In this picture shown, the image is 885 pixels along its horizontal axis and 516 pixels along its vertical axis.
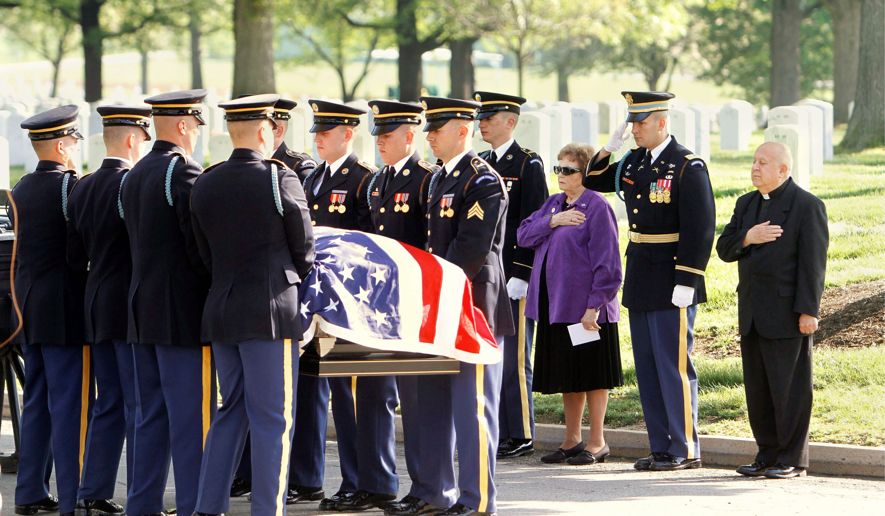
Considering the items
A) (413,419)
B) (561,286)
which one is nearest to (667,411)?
(561,286)

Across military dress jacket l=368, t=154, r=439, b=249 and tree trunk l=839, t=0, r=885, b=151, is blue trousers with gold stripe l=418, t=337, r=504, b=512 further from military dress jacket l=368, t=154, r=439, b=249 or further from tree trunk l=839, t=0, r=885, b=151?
tree trunk l=839, t=0, r=885, b=151

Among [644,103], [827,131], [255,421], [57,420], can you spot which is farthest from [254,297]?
[827,131]

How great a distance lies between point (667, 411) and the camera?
814cm

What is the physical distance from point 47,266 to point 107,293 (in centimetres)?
49

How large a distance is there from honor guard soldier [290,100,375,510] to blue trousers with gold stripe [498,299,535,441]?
137 centimetres

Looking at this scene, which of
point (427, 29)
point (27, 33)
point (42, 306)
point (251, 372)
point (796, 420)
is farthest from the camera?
point (27, 33)

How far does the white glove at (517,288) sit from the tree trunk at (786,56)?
2472 cm

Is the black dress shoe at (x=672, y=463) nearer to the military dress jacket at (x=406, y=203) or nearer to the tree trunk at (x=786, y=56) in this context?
the military dress jacket at (x=406, y=203)

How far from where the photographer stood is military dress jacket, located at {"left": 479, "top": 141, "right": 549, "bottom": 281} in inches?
340

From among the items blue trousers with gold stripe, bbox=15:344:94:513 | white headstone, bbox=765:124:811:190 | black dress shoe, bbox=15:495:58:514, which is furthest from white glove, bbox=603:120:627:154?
white headstone, bbox=765:124:811:190

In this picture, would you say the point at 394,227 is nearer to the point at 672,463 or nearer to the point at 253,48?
the point at 672,463

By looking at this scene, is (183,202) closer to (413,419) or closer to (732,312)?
(413,419)

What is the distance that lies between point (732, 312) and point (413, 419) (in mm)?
4845

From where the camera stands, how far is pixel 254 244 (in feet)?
20.3
